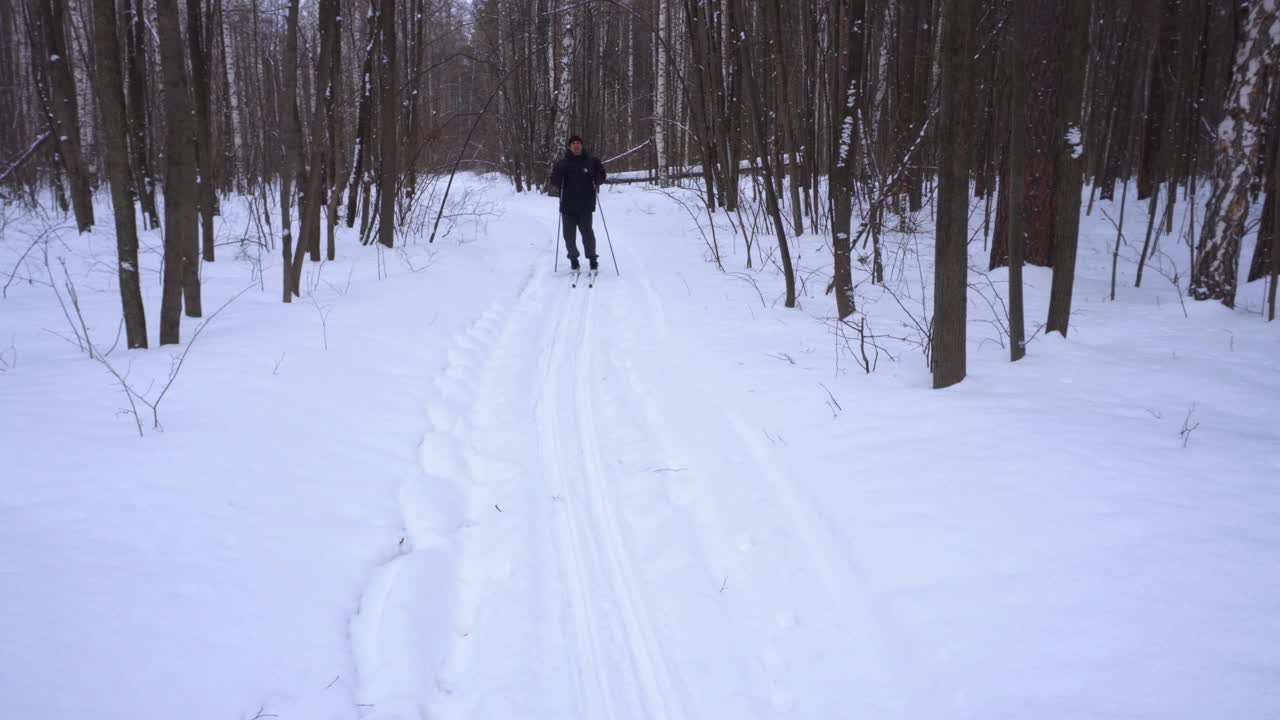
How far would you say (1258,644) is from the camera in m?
1.84

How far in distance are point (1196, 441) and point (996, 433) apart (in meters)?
0.82

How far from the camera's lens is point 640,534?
3.07 meters

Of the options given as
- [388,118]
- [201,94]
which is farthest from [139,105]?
[201,94]

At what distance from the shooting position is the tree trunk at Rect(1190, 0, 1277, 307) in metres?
6.14

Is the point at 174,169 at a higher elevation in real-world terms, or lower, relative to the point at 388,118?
lower

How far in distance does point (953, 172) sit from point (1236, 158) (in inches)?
188

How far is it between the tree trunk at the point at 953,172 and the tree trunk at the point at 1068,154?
1182mm

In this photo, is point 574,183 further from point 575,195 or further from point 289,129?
point 289,129

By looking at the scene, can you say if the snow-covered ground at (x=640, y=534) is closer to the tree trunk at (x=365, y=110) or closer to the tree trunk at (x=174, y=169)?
the tree trunk at (x=174, y=169)

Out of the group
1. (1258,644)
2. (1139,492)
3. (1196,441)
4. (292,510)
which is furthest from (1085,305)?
(292,510)

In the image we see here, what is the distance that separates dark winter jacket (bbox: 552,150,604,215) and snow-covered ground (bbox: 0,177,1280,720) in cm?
468

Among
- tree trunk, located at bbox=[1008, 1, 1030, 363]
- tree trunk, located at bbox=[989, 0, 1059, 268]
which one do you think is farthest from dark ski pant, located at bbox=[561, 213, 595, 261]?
tree trunk, located at bbox=[1008, 1, 1030, 363]

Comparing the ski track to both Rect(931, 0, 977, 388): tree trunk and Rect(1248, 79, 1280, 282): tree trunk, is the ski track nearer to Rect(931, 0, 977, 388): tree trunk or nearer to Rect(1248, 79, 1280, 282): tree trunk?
Rect(931, 0, 977, 388): tree trunk

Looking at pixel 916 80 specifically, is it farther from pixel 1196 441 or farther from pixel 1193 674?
pixel 1193 674
